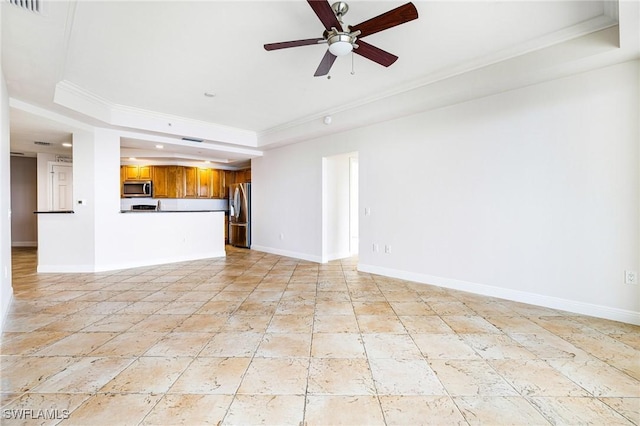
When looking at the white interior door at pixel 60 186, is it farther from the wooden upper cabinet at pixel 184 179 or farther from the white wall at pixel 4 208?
the white wall at pixel 4 208

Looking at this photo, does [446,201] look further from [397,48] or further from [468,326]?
[397,48]

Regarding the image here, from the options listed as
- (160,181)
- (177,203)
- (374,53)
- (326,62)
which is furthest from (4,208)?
(177,203)

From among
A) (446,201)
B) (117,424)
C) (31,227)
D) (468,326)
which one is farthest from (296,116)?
(31,227)

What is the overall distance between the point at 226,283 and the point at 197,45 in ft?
9.74

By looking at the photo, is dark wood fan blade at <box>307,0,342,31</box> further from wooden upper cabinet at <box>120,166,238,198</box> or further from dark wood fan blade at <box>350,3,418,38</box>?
wooden upper cabinet at <box>120,166,238,198</box>

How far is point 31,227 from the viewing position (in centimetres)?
782

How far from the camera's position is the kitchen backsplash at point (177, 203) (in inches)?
322

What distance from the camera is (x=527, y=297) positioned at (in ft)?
10.8

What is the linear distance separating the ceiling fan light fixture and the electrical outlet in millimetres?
3252

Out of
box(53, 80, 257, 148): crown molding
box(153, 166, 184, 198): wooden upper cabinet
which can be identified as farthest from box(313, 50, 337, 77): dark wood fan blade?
box(153, 166, 184, 198): wooden upper cabinet

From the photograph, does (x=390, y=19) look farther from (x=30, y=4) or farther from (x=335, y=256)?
(x=335, y=256)

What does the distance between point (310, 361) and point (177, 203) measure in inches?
302

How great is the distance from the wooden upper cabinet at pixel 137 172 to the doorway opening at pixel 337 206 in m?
5.33

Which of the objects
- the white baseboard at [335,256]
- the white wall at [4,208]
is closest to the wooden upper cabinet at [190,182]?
the white baseboard at [335,256]
